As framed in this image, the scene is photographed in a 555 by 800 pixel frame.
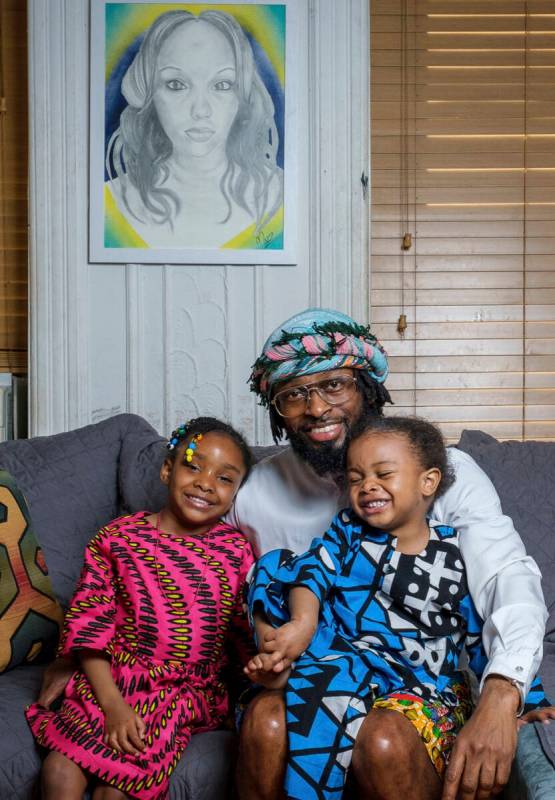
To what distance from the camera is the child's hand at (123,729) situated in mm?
1578

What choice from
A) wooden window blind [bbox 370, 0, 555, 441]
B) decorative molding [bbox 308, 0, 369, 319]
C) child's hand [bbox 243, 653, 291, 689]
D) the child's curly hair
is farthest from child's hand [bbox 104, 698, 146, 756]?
wooden window blind [bbox 370, 0, 555, 441]

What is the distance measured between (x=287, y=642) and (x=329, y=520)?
51 cm

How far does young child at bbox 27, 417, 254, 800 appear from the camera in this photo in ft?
5.19

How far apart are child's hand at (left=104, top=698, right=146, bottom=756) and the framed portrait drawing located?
1636 millimetres

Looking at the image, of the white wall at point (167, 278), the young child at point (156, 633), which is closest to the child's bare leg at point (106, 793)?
the young child at point (156, 633)

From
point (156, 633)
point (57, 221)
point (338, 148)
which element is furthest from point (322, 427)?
point (57, 221)

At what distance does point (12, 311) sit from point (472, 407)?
65.9 inches

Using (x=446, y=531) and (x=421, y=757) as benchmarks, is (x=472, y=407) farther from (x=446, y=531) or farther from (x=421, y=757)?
(x=421, y=757)

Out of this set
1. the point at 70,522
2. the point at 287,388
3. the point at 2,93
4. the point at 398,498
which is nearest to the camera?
the point at 398,498

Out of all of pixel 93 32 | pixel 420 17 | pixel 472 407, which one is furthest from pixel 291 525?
pixel 420 17

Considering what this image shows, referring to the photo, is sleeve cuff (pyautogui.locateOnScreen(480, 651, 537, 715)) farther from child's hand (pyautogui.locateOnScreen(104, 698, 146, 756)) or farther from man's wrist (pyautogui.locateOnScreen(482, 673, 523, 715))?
child's hand (pyautogui.locateOnScreen(104, 698, 146, 756))

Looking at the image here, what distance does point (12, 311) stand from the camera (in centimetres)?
309

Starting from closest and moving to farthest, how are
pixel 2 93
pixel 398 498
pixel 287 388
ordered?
pixel 398 498, pixel 287 388, pixel 2 93

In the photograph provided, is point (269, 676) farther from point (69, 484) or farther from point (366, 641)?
point (69, 484)
